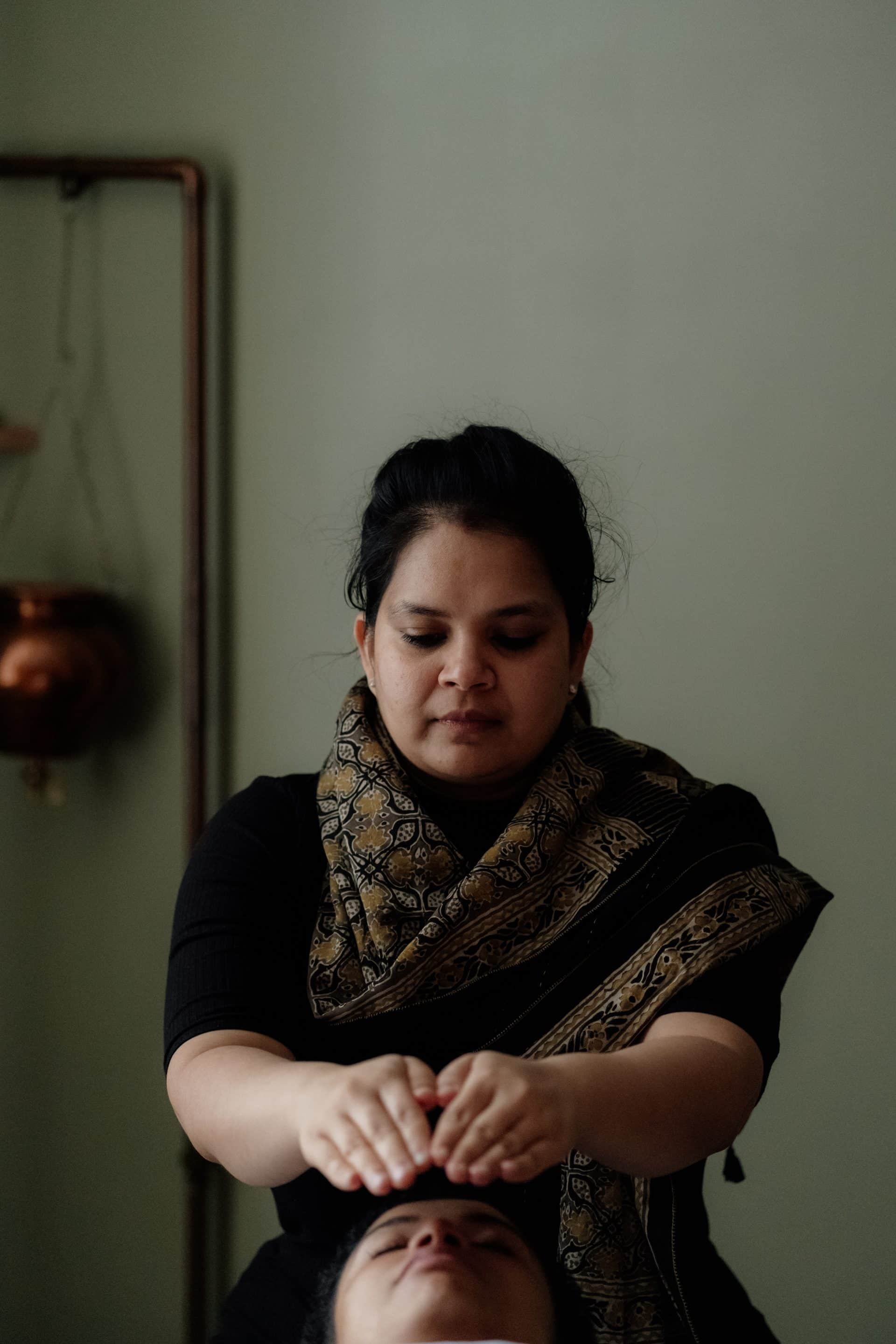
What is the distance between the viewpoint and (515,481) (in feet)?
3.95

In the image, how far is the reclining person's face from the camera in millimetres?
829

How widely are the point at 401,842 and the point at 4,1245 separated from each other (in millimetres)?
1258

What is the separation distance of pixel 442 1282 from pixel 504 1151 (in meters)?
0.11

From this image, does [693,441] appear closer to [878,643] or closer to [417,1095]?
[878,643]

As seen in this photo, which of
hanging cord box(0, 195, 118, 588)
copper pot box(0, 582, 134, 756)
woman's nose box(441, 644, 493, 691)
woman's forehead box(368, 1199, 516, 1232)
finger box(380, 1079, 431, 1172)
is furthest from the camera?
hanging cord box(0, 195, 118, 588)

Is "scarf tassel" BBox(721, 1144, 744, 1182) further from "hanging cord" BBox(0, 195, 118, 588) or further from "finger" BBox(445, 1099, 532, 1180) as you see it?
"hanging cord" BBox(0, 195, 118, 588)

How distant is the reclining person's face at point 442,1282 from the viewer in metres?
0.83

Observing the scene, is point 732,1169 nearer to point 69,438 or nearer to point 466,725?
point 466,725

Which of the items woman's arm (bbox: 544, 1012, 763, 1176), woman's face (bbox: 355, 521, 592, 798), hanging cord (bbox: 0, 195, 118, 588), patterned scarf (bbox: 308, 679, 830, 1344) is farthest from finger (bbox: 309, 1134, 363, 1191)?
hanging cord (bbox: 0, 195, 118, 588)

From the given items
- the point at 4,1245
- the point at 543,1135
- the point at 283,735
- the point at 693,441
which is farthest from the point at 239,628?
the point at 543,1135

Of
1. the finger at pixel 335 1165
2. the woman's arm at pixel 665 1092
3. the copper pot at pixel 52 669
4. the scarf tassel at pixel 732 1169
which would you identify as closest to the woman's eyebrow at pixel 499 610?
the woman's arm at pixel 665 1092

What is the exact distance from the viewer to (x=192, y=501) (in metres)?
1.81

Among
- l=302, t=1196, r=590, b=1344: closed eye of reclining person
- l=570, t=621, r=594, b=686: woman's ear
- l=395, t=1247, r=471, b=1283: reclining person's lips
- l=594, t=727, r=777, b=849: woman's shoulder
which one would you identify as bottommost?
l=302, t=1196, r=590, b=1344: closed eye of reclining person

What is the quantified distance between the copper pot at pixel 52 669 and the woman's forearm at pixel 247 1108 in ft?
2.56
